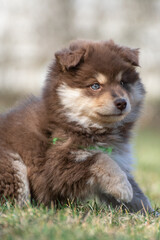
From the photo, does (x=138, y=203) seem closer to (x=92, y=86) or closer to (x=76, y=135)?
(x=76, y=135)

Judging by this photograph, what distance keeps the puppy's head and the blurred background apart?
12.3 metres

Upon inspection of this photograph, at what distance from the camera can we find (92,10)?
1742 centimetres

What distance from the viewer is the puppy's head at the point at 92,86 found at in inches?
136

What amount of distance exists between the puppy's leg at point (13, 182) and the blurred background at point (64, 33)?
493 inches

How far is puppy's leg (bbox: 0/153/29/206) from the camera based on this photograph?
3.31m

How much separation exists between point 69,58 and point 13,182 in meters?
1.25

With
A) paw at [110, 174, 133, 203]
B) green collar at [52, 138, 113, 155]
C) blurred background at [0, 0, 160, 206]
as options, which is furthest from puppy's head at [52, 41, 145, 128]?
blurred background at [0, 0, 160, 206]

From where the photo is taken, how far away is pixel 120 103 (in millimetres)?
3395

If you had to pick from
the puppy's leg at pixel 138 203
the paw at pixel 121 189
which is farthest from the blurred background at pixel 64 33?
the paw at pixel 121 189

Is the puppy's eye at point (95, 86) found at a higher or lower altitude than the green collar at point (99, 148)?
higher

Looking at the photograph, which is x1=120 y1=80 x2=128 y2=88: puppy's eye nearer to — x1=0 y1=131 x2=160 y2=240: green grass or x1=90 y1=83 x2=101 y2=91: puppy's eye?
x1=90 y1=83 x2=101 y2=91: puppy's eye

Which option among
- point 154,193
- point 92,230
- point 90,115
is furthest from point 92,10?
point 92,230

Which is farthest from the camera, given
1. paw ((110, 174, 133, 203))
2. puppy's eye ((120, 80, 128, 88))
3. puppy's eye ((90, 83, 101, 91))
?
puppy's eye ((120, 80, 128, 88))

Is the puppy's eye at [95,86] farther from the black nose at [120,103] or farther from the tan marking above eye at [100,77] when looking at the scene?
the black nose at [120,103]
